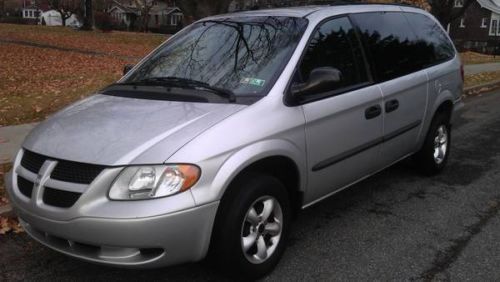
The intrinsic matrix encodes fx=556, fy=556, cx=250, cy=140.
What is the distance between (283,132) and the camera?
3.65m

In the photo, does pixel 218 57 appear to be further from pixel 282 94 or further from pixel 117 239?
pixel 117 239

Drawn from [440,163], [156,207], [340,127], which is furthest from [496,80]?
[156,207]

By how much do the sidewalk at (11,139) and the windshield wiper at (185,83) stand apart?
95.8 inches

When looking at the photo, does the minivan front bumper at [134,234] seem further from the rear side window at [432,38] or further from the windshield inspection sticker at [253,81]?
the rear side window at [432,38]

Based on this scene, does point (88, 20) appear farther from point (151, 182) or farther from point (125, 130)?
point (151, 182)

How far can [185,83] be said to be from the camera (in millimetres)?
4016

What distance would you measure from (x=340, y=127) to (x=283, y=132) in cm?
67

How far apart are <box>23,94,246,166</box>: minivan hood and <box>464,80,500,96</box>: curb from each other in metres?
11.0

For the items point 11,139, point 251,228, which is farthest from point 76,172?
point 11,139

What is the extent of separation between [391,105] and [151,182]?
2.49 m

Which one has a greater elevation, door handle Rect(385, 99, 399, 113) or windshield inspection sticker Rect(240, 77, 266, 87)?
windshield inspection sticker Rect(240, 77, 266, 87)

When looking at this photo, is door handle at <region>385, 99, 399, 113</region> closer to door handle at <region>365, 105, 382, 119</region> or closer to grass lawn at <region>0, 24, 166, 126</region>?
door handle at <region>365, 105, 382, 119</region>

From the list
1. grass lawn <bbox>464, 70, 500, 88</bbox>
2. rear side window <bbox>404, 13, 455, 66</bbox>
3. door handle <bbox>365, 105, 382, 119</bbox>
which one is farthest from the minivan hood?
grass lawn <bbox>464, 70, 500, 88</bbox>

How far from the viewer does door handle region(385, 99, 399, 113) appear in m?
4.69
